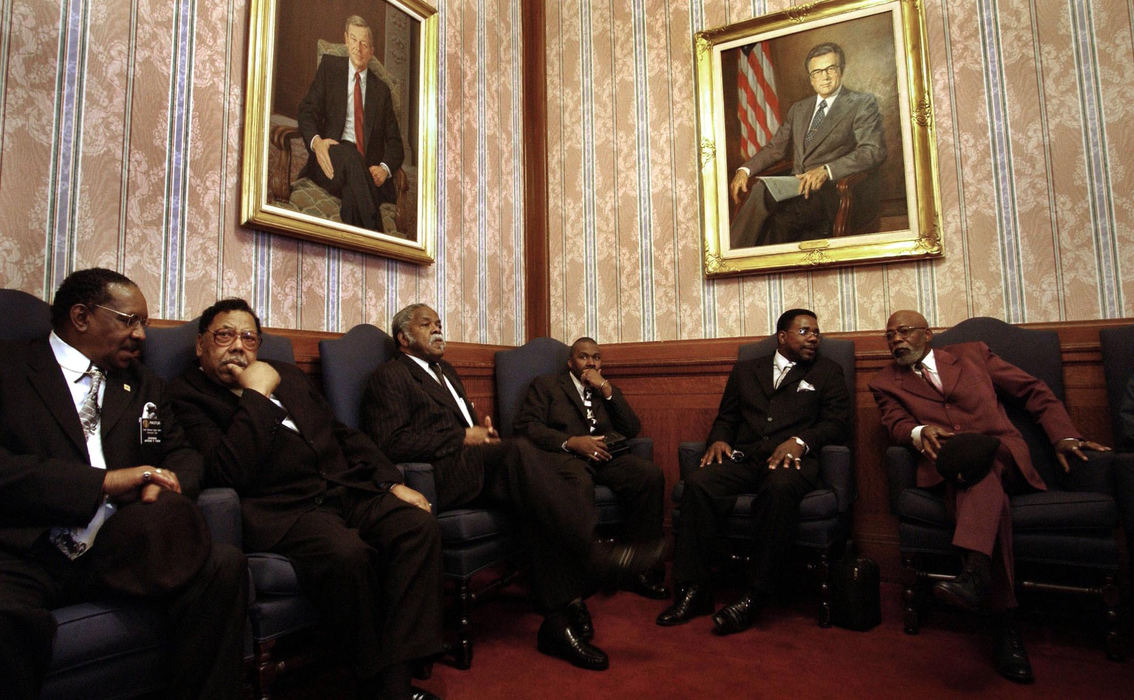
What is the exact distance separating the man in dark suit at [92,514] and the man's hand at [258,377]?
338 millimetres

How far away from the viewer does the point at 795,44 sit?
3.99 metres

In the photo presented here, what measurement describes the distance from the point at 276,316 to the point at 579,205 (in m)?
2.40

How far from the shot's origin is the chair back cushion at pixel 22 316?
1995 mm

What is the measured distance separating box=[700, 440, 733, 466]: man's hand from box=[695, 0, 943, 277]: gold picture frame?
1.30 m

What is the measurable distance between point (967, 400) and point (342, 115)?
3.42 meters

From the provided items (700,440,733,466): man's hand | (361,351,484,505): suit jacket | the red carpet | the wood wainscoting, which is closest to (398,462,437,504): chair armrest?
(361,351,484,505): suit jacket

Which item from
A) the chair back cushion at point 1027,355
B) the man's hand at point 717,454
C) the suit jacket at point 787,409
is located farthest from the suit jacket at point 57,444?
the chair back cushion at point 1027,355

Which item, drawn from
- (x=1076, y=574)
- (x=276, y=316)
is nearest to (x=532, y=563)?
(x=276, y=316)

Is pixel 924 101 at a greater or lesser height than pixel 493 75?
lesser

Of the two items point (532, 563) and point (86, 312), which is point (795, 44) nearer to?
point (532, 563)

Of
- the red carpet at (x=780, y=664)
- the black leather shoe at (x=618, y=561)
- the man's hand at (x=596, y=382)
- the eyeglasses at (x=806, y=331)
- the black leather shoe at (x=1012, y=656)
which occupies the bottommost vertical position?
the red carpet at (x=780, y=664)

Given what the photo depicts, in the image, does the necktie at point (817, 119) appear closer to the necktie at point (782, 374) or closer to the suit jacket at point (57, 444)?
the necktie at point (782, 374)

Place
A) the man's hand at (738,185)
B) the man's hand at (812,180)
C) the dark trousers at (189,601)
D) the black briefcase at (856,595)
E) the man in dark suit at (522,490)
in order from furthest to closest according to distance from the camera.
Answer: the man's hand at (738,185) < the man's hand at (812,180) < the black briefcase at (856,595) < the man in dark suit at (522,490) < the dark trousers at (189,601)

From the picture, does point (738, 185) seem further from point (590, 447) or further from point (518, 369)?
point (590, 447)
